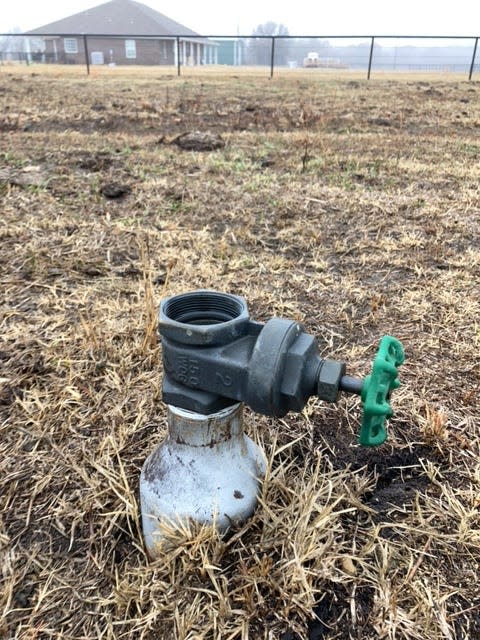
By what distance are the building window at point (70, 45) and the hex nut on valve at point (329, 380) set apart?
193 feet

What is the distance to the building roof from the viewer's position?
167 ft

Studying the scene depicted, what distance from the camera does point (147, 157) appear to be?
515 centimetres

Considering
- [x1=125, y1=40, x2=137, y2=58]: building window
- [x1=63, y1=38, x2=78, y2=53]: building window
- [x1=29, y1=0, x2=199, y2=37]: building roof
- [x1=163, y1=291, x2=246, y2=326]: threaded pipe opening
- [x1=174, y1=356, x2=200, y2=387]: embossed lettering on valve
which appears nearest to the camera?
[x1=174, y1=356, x2=200, y2=387]: embossed lettering on valve

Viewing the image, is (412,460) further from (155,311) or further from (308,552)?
(155,311)

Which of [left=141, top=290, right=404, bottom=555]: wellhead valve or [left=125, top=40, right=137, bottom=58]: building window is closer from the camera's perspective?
[left=141, top=290, right=404, bottom=555]: wellhead valve

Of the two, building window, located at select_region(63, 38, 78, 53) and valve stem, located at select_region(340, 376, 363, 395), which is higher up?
building window, located at select_region(63, 38, 78, 53)

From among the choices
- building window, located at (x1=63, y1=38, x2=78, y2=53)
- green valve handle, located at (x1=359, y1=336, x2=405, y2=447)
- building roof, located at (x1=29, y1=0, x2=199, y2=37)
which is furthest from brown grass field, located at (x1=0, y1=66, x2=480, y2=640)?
building window, located at (x1=63, y1=38, x2=78, y2=53)

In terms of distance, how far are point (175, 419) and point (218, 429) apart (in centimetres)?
11

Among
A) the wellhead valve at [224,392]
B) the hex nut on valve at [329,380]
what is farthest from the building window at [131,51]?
the hex nut on valve at [329,380]

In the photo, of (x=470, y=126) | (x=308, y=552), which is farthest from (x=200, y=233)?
(x=470, y=126)

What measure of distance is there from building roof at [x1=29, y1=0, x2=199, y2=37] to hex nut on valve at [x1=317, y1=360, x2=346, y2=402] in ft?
183

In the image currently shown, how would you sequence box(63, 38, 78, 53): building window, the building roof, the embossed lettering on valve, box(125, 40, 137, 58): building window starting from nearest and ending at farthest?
the embossed lettering on valve → box(125, 40, 137, 58): building window → the building roof → box(63, 38, 78, 53): building window

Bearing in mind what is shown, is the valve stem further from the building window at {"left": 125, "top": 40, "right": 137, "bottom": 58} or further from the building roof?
the building roof

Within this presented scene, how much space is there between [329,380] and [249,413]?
69 centimetres
